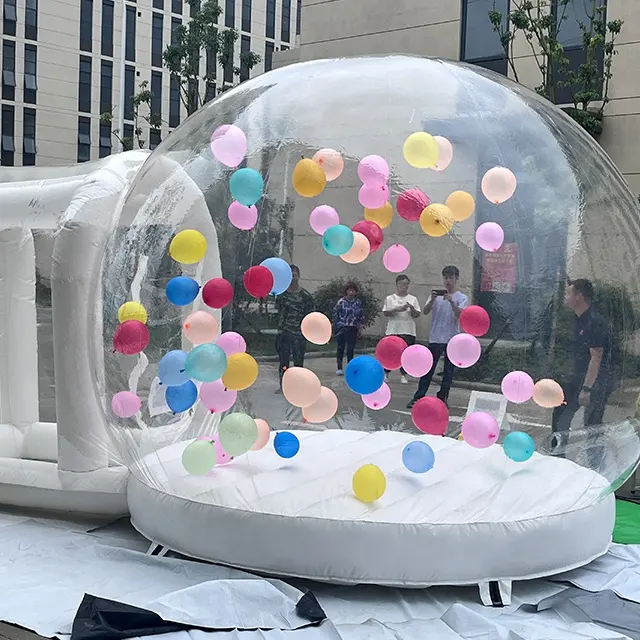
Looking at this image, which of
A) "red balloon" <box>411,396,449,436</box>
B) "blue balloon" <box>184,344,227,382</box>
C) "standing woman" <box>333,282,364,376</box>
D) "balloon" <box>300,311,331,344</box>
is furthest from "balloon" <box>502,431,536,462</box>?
"blue balloon" <box>184,344,227,382</box>

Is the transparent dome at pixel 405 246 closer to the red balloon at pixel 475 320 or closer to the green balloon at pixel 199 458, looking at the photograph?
the red balloon at pixel 475 320

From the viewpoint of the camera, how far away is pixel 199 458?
13.0ft

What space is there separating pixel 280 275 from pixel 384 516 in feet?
3.68

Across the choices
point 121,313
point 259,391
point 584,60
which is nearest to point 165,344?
point 121,313

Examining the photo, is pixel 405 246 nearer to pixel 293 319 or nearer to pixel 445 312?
pixel 445 312

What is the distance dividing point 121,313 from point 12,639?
1.54 m

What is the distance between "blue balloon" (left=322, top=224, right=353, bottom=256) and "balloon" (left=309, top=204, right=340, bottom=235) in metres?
0.08

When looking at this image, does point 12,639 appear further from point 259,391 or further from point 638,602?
point 638,602

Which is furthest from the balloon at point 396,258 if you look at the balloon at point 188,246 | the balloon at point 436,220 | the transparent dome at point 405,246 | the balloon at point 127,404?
the balloon at point 127,404

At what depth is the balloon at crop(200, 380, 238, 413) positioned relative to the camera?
405 centimetres

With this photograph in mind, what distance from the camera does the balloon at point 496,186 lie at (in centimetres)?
374

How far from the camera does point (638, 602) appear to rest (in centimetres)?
361

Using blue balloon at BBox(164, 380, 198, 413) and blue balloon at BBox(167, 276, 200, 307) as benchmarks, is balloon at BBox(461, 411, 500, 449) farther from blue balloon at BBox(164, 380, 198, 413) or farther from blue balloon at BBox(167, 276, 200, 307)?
blue balloon at BBox(167, 276, 200, 307)

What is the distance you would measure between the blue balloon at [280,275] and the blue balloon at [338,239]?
0.68 feet
